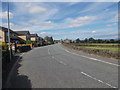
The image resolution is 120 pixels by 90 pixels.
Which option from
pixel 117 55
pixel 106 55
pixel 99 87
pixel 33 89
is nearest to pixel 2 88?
pixel 33 89

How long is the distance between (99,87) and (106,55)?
1061 centimetres

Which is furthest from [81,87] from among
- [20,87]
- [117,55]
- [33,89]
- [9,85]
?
[117,55]

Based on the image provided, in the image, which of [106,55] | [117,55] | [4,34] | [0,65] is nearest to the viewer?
[0,65]

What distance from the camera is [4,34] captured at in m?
51.1

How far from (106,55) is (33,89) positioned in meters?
12.2

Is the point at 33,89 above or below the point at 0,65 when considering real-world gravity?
below

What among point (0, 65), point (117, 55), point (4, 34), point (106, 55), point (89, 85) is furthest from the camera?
point (4, 34)

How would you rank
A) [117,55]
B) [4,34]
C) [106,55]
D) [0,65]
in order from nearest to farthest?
[0,65] < [117,55] < [106,55] < [4,34]

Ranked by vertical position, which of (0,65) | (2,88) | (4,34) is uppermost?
(4,34)

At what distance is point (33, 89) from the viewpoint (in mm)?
5070

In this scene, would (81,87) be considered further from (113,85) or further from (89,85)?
(113,85)

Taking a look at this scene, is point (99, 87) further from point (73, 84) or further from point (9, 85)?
point (9, 85)

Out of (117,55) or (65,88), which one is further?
(117,55)

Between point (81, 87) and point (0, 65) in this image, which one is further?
point (0, 65)
